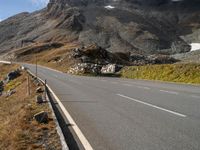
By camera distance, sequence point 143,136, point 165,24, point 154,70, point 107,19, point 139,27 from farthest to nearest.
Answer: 1. point 165,24
2. point 107,19
3. point 139,27
4. point 154,70
5. point 143,136

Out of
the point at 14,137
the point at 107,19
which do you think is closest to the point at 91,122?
the point at 14,137

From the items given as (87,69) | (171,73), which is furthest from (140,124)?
(87,69)

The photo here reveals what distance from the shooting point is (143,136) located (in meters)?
8.90

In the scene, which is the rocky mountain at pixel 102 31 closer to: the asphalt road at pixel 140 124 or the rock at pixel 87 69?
the rock at pixel 87 69

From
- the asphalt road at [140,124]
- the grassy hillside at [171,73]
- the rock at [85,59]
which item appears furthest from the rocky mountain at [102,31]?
the asphalt road at [140,124]

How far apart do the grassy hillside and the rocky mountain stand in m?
78.4

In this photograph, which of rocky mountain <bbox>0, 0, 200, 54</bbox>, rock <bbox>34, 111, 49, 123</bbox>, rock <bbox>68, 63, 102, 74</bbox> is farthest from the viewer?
rocky mountain <bbox>0, 0, 200, 54</bbox>

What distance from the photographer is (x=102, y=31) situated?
14875 cm

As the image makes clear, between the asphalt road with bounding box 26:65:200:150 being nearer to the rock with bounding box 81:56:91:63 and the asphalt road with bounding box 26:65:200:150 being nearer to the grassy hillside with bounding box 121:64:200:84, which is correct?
the grassy hillside with bounding box 121:64:200:84

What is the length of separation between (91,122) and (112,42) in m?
124

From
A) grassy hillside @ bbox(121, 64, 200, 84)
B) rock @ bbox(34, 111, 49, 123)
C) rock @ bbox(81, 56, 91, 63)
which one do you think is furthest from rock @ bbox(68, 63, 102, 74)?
rock @ bbox(34, 111, 49, 123)

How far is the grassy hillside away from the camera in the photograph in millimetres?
31066

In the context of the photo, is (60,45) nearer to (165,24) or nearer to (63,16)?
(63,16)

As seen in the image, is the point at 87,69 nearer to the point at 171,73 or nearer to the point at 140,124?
the point at 171,73
